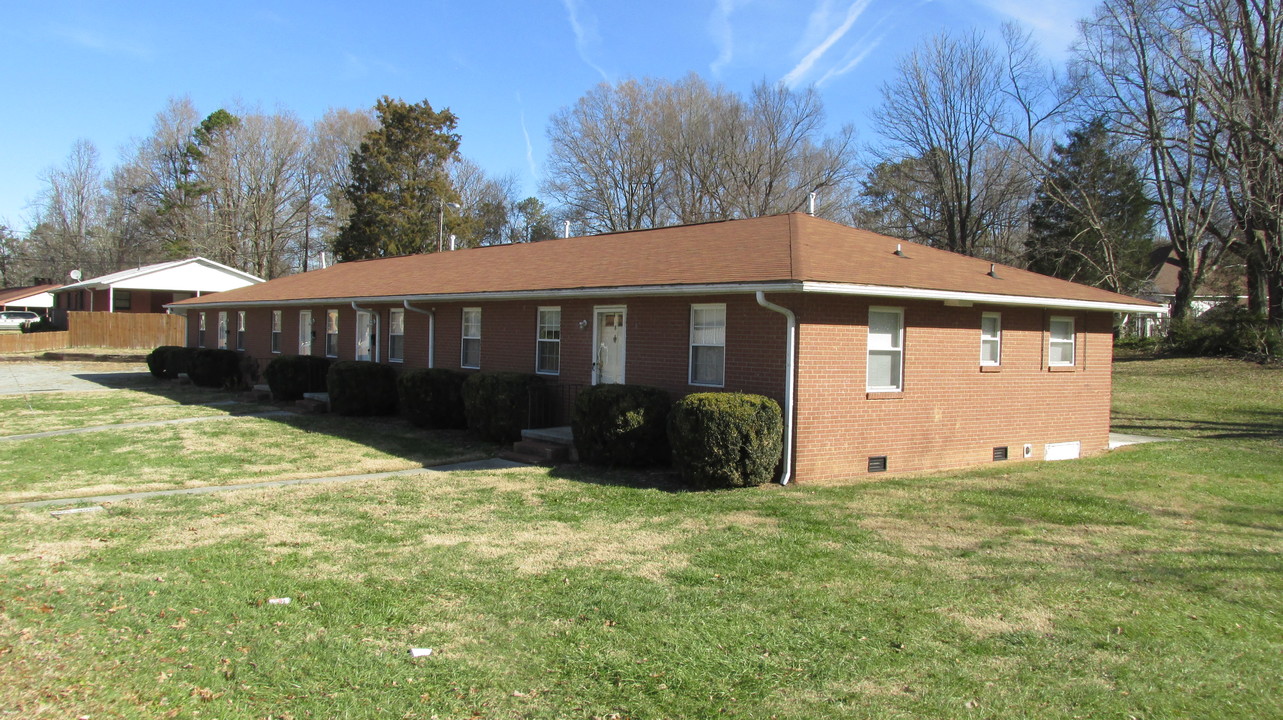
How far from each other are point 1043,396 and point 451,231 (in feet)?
117

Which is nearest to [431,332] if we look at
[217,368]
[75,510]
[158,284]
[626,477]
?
[626,477]

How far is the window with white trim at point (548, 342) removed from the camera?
14.5 metres

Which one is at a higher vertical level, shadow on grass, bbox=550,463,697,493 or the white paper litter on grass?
shadow on grass, bbox=550,463,697,493

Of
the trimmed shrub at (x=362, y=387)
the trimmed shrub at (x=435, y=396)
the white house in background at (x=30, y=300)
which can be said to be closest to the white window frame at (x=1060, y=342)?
the trimmed shrub at (x=435, y=396)

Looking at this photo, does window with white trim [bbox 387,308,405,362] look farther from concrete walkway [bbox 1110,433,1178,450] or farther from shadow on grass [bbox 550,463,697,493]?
concrete walkway [bbox 1110,433,1178,450]

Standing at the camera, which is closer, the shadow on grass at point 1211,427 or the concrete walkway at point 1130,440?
the concrete walkway at point 1130,440

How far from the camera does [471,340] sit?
54.4 ft

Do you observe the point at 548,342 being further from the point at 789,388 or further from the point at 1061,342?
the point at 1061,342

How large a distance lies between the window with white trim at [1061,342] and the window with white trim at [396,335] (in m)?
13.5

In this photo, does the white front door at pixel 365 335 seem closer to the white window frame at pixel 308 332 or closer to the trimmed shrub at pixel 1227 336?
the white window frame at pixel 308 332

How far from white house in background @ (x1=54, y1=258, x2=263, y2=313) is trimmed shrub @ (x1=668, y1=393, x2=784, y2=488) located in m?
35.2

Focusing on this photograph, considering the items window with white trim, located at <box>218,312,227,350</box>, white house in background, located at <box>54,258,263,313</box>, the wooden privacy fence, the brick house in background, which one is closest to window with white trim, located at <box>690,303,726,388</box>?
the brick house in background

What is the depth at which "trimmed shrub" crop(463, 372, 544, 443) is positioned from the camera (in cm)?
1351

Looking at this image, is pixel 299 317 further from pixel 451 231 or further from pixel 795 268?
pixel 451 231
